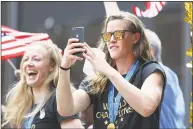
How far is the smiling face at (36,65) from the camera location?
428 centimetres

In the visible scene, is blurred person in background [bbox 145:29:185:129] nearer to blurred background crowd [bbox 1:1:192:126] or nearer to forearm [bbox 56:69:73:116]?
forearm [bbox 56:69:73:116]

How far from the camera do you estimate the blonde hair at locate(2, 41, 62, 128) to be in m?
4.27

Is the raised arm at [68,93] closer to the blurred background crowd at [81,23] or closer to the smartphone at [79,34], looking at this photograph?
the smartphone at [79,34]

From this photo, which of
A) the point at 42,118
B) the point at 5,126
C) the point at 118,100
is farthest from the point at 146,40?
the point at 5,126

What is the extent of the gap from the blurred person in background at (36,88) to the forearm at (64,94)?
729mm

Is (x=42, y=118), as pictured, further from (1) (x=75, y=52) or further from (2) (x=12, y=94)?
(1) (x=75, y=52)

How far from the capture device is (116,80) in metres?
2.96

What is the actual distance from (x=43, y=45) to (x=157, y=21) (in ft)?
8.89

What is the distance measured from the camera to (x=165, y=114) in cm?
471

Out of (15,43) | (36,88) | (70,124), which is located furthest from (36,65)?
(15,43)

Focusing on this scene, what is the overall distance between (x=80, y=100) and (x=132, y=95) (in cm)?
53

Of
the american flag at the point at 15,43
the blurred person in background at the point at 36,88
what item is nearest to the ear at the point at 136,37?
the blurred person in background at the point at 36,88

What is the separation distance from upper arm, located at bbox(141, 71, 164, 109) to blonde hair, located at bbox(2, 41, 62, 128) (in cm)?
121

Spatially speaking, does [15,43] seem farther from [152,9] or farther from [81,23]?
[81,23]
